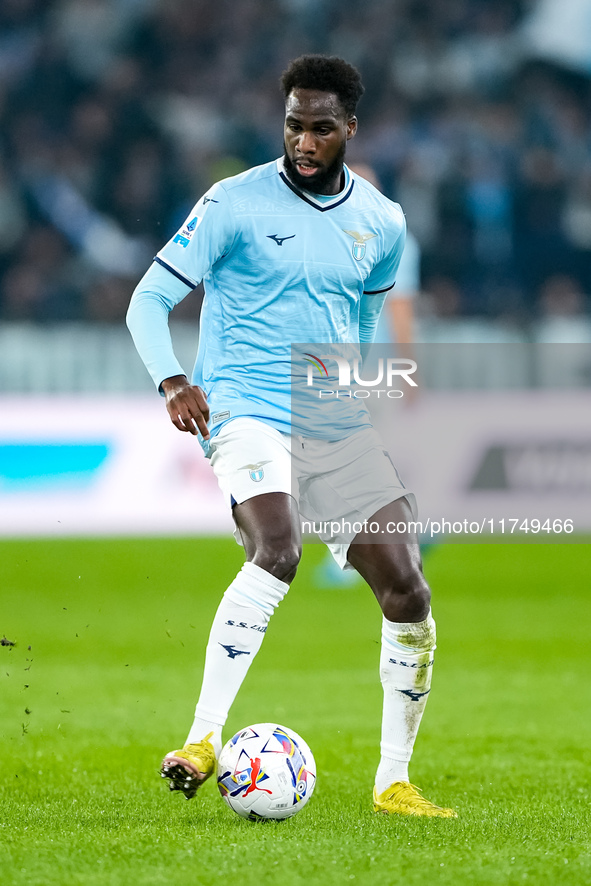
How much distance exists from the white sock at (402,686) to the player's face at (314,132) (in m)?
1.43

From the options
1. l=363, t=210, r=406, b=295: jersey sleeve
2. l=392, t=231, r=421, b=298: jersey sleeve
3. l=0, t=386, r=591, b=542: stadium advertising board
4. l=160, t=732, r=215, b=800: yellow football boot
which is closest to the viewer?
l=160, t=732, r=215, b=800: yellow football boot

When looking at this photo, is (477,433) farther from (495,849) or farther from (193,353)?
(495,849)

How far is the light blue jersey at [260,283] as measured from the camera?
3920 millimetres

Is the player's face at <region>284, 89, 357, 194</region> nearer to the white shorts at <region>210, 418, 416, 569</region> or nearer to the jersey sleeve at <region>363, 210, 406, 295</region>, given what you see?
the jersey sleeve at <region>363, 210, 406, 295</region>

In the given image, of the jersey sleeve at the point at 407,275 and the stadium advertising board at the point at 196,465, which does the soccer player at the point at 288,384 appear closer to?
the jersey sleeve at the point at 407,275

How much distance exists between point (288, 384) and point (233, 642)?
83 centimetres

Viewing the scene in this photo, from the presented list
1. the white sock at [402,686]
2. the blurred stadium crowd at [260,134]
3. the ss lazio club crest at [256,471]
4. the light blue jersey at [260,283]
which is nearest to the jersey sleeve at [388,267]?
the light blue jersey at [260,283]

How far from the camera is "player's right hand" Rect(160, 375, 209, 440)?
3.68 metres

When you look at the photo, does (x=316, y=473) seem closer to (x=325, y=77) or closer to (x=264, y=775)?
(x=264, y=775)

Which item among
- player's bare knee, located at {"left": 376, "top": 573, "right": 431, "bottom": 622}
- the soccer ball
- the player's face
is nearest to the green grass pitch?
the soccer ball

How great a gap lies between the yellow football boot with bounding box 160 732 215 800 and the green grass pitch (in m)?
0.12

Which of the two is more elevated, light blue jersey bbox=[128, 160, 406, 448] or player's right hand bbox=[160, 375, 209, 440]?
light blue jersey bbox=[128, 160, 406, 448]

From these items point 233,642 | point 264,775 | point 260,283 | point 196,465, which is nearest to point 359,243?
point 260,283

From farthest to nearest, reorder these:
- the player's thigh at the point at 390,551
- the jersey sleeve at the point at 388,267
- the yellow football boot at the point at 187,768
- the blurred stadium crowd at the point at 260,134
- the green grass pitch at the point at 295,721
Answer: the blurred stadium crowd at the point at 260,134
the jersey sleeve at the point at 388,267
the player's thigh at the point at 390,551
the yellow football boot at the point at 187,768
the green grass pitch at the point at 295,721
